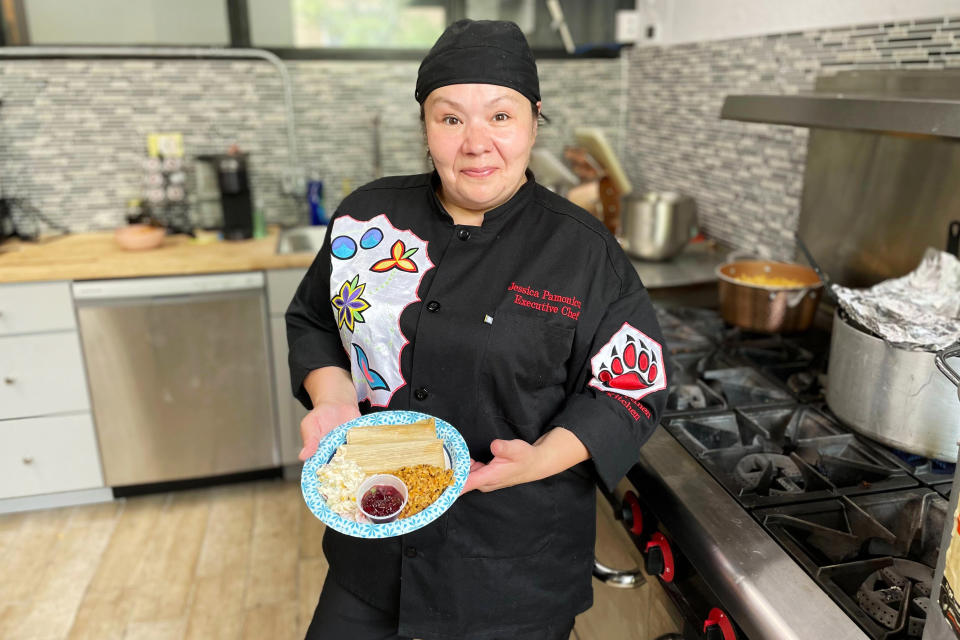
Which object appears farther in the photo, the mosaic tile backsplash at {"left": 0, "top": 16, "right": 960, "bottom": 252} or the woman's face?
the mosaic tile backsplash at {"left": 0, "top": 16, "right": 960, "bottom": 252}

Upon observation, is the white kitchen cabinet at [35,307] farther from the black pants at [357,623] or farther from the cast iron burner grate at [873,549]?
the cast iron burner grate at [873,549]

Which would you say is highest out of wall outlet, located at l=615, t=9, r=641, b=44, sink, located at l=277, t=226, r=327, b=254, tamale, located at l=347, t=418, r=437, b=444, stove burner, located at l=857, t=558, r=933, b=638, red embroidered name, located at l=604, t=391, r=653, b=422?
wall outlet, located at l=615, t=9, r=641, b=44

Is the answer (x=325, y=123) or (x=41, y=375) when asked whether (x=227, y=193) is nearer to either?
(x=325, y=123)

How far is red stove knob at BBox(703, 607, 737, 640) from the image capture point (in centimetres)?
96

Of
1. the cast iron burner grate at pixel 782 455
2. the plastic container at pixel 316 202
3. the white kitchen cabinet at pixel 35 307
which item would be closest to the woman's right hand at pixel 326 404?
the cast iron burner grate at pixel 782 455

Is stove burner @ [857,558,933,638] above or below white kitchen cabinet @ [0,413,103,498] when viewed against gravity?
above

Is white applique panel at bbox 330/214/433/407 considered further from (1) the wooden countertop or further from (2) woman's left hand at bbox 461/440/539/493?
(1) the wooden countertop

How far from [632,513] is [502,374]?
1.21 feet

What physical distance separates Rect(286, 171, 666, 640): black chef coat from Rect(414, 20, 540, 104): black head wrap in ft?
0.64

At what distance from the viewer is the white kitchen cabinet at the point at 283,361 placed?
2.61 metres

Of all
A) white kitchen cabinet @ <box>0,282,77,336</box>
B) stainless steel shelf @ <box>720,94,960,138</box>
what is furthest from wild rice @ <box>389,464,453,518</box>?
white kitchen cabinet @ <box>0,282,77,336</box>

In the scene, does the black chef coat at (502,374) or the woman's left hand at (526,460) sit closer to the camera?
the woman's left hand at (526,460)

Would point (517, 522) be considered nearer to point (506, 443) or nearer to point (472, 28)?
point (506, 443)

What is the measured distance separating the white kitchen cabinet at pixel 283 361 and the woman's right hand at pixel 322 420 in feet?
4.61
